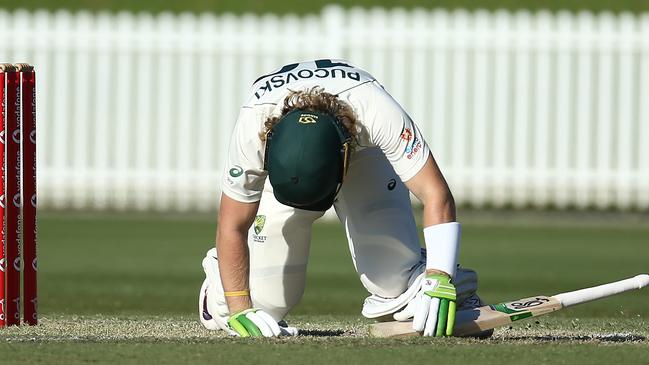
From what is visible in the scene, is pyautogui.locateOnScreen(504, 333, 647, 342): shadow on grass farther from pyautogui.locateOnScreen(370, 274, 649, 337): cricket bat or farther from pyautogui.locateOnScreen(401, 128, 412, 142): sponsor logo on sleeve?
pyautogui.locateOnScreen(401, 128, 412, 142): sponsor logo on sleeve

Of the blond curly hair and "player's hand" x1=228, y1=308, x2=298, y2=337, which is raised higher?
the blond curly hair

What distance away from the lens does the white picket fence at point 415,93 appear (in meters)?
11.9

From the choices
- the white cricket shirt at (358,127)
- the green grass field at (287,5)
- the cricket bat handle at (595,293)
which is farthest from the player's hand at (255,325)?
the green grass field at (287,5)

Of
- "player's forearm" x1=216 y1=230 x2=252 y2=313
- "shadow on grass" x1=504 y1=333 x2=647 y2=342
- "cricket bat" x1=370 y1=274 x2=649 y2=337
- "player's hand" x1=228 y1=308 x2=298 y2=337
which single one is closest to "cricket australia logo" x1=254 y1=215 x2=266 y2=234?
"player's forearm" x1=216 y1=230 x2=252 y2=313

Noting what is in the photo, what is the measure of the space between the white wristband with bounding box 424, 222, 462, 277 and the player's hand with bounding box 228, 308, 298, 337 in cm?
60

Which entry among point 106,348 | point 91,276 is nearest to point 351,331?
point 106,348

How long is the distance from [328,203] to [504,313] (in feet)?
2.62

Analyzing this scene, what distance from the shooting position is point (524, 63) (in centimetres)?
1196

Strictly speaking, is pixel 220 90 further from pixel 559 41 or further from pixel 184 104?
pixel 559 41

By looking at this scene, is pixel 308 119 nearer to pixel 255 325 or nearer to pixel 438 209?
pixel 438 209

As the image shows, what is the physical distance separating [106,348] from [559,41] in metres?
8.02

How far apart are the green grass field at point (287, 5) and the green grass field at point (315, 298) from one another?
6241 mm

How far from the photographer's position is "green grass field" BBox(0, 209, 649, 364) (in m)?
4.47

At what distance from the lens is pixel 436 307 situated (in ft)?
15.8
